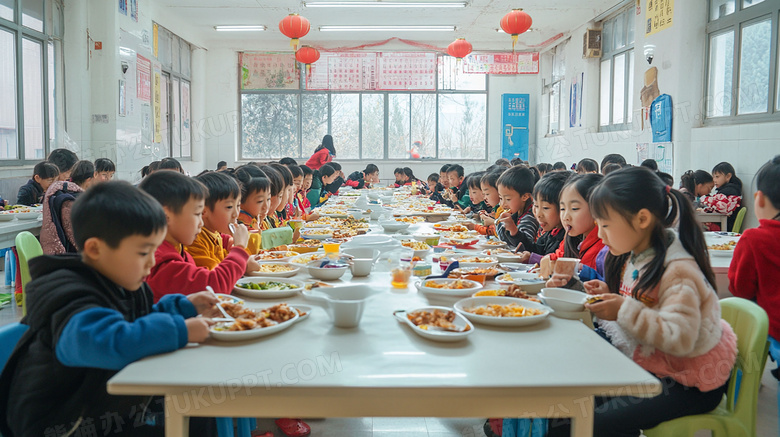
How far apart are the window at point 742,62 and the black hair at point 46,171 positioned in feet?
19.4

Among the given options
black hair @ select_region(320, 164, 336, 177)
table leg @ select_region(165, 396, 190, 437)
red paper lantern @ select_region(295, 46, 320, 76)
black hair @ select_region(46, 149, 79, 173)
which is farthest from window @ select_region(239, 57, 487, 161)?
table leg @ select_region(165, 396, 190, 437)

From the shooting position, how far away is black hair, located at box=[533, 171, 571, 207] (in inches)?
98.0

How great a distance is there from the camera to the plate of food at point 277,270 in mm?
1919

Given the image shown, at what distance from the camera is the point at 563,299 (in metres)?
1.52

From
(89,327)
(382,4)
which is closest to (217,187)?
(89,327)

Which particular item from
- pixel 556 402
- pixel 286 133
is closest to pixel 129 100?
pixel 286 133

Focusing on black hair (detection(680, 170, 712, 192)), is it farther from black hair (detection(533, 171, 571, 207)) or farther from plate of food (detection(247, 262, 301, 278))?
plate of food (detection(247, 262, 301, 278))

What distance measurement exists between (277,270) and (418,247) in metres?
0.76

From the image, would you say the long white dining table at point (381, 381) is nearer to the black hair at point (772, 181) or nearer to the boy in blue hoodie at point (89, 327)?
the boy in blue hoodie at point (89, 327)

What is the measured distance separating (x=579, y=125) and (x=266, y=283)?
7749mm

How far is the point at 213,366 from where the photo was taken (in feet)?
3.56

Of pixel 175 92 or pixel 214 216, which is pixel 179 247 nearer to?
pixel 214 216

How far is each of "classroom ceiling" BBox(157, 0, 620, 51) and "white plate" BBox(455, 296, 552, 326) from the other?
22.8 feet

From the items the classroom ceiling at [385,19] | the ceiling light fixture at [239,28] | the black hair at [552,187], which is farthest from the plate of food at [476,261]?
the ceiling light fixture at [239,28]
